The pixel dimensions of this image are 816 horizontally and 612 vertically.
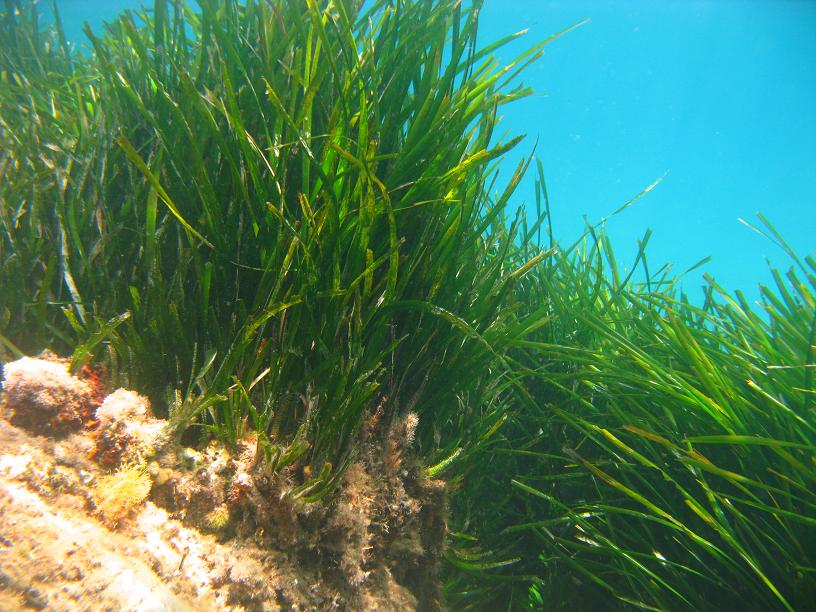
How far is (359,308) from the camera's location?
1.07 meters

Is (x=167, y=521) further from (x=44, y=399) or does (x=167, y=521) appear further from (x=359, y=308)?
(x=359, y=308)

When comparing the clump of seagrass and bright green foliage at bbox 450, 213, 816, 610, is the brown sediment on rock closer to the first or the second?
the clump of seagrass

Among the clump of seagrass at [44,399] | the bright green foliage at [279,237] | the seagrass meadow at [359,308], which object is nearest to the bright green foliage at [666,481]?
the seagrass meadow at [359,308]

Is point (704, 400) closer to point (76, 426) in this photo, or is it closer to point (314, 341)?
point (314, 341)

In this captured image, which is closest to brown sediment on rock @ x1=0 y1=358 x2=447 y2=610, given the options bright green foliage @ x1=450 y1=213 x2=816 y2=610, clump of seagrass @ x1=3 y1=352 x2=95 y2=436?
clump of seagrass @ x1=3 y1=352 x2=95 y2=436

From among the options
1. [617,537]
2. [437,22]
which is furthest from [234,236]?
[617,537]

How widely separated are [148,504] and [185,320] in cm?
44

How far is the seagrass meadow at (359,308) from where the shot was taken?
1102 mm

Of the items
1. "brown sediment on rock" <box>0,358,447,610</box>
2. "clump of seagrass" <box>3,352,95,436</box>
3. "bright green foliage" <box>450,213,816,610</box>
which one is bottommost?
"brown sediment on rock" <box>0,358,447,610</box>

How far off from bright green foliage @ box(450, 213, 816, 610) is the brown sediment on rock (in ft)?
2.06

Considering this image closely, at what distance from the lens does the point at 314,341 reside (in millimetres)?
1157

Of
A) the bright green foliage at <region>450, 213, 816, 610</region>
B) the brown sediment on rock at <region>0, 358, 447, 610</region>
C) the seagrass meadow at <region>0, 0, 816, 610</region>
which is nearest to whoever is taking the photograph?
the brown sediment on rock at <region>0, 358, 447, 610</region>

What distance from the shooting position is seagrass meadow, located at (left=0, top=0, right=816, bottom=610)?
1102mm

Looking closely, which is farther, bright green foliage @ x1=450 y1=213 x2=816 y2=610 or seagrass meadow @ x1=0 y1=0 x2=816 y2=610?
bright green foliage @ x1=450 y1=213 x2=816 y2=610
